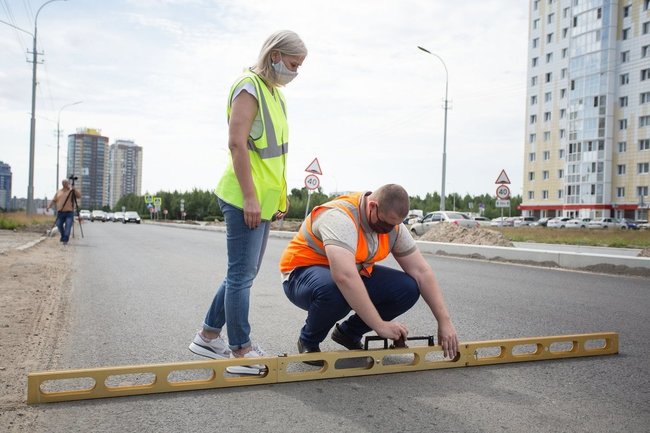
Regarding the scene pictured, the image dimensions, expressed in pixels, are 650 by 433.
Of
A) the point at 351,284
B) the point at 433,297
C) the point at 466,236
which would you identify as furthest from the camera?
the point at 466,236

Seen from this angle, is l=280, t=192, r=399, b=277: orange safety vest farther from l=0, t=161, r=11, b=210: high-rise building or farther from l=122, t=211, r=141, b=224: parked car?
l=0, t=161, r=11, b=210: high-rise building

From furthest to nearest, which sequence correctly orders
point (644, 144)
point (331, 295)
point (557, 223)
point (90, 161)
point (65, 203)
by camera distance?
1. point (90, 161)
2. point (644, 144)
3. point (557, 223)
4. point (65, 203)
5. point (331, 295)

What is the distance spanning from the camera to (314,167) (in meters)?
23.6

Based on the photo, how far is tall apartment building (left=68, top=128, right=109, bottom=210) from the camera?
4897 inches

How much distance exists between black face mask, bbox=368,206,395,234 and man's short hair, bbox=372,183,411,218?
8 cm

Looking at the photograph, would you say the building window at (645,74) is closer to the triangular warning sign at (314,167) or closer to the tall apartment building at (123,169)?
the triangular warning sign at (314,167)

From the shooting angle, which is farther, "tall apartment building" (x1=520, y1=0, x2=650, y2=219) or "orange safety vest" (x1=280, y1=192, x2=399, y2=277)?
"tall apartment building" (x1=520, y1=0, x2=650, y2=219)

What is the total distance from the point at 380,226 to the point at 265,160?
81cm

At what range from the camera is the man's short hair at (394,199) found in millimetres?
3324

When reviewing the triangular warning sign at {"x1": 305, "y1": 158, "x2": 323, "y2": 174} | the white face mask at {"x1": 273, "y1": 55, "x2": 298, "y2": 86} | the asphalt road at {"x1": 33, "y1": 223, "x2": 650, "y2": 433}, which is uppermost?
the triangular warning sign at {"x1": 305, "y1": 158, "x2": 323, "y2": 174}

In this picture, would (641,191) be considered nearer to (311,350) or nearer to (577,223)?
(577,223)

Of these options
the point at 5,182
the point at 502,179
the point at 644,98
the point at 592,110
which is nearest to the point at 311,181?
the point at 502,179

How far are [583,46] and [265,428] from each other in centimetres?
7428

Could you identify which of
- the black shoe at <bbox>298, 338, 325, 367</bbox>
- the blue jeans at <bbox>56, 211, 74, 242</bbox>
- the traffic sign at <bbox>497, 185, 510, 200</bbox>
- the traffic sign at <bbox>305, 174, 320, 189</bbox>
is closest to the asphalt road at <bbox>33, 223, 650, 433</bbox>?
the black shoe at <bbox>298, 338, 325, 367</bbox>
